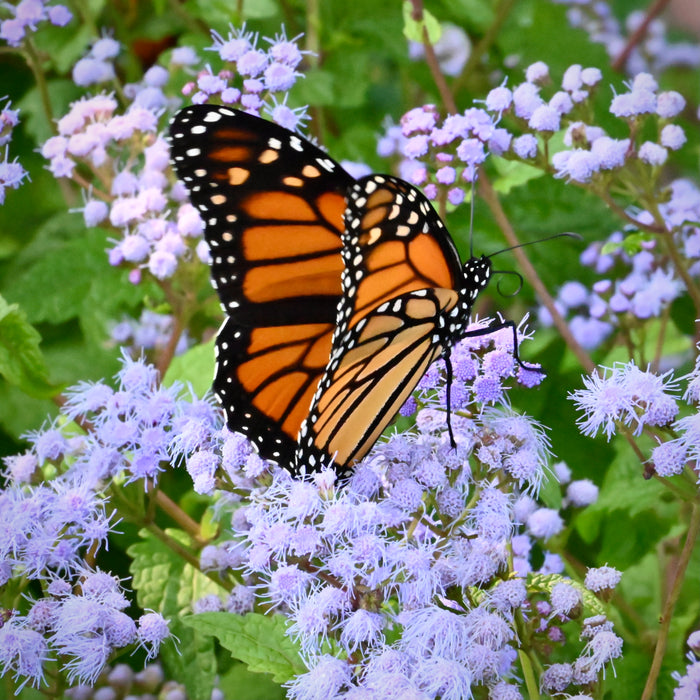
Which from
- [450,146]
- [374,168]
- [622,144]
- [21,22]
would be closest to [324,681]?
[450,146]

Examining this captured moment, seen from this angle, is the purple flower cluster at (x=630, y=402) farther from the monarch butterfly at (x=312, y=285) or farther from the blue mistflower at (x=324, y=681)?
the blue mistflower at (x=324, y=681)

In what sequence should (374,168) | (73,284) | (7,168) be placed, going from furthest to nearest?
(374,168) → (73,284) → (7,168)

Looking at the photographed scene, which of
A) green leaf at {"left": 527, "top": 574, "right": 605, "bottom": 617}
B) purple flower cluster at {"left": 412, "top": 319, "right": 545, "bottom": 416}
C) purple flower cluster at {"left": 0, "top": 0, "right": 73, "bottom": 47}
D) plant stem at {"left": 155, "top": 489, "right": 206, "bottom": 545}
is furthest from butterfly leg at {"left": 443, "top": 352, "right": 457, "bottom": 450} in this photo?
purple flower cluster at {"left": 0, "top": 0, "right": 73, "bottom": 47}

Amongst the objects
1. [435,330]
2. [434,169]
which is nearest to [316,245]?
[435,330]

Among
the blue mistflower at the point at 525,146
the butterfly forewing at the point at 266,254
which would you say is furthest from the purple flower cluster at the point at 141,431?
the blue mistflower at the point at 525,146

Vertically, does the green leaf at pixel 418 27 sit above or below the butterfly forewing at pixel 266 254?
above

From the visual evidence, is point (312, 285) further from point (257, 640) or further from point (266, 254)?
point (257, 640)
